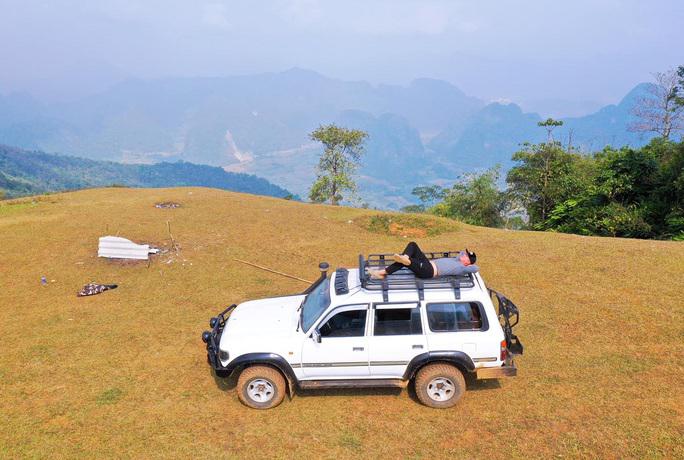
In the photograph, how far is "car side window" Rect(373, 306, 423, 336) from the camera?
707 cm

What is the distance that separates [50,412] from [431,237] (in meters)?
15.2

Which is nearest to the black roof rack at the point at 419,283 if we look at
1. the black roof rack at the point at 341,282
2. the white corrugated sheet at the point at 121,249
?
the black roof rack at the point at 341,282

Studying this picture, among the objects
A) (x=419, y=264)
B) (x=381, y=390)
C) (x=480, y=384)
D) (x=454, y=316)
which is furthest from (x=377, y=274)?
(x=480, y=384)

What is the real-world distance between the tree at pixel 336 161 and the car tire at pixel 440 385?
3899 cm

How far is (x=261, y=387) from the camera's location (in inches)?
290

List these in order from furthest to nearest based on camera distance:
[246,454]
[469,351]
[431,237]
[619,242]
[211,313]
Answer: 1. [431,237]
2. [619,242]
3. [211,313]
4. [469,351]
5. [246,454]

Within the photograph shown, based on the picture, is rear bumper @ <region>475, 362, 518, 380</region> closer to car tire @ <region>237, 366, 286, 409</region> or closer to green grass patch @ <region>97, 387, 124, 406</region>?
car tire @ <region>237, 366, 286, 409</region>

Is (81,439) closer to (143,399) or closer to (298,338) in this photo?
(143,399)

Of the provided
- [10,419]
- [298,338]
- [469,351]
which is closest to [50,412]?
[10,419]

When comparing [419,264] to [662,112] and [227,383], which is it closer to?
[227,383]

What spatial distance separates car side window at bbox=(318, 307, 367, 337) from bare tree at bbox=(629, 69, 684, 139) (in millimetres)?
41585

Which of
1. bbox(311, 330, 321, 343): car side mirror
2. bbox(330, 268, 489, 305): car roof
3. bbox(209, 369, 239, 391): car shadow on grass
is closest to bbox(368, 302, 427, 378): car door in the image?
bbox(330, 268, 489, 305): car roof

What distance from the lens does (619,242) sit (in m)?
16.0

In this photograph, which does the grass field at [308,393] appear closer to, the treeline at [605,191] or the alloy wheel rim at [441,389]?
the alloy wheel rim at [441,389]
